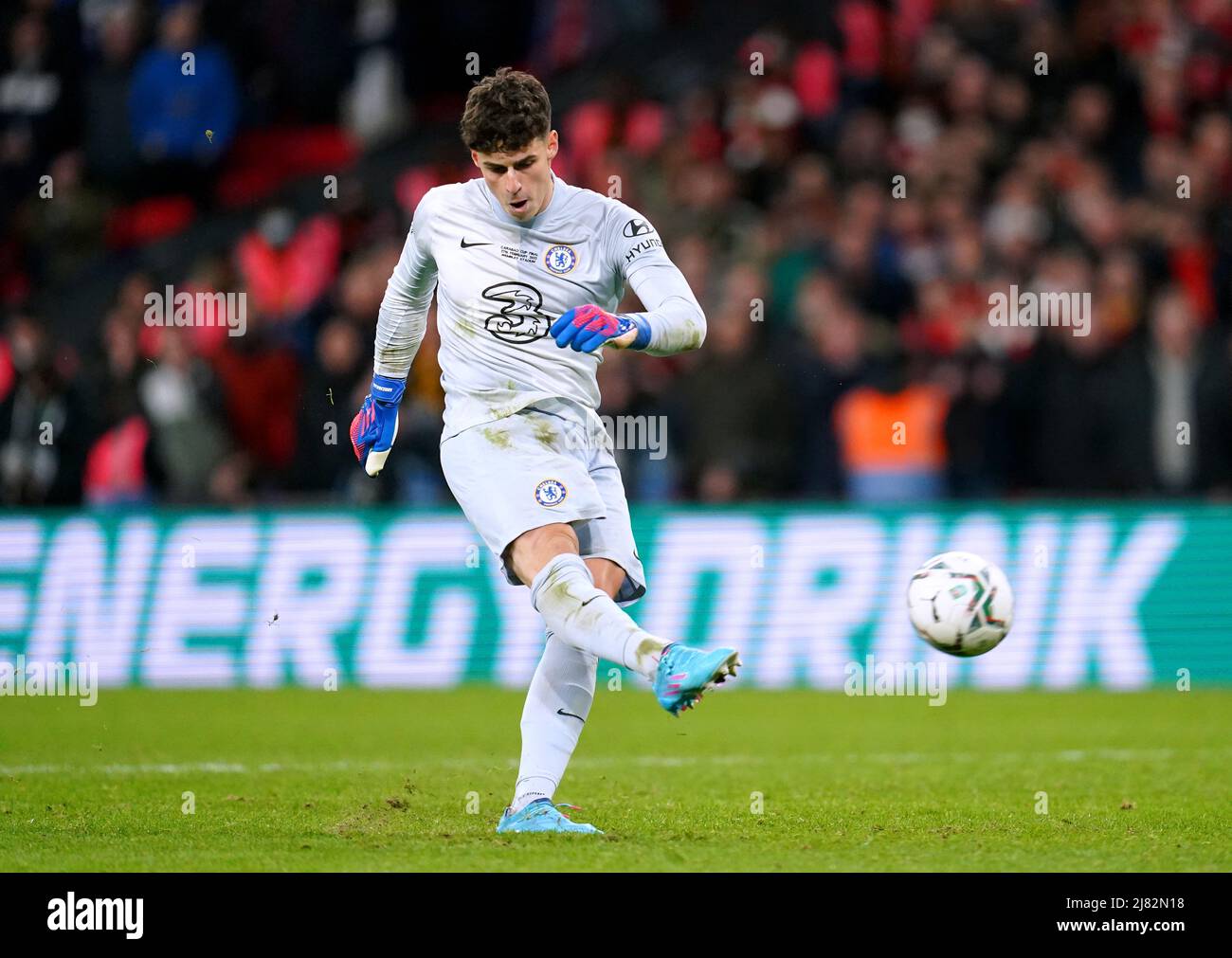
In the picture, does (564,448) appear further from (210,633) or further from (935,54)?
(935,54)

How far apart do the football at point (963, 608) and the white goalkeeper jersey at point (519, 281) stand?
1.55 m

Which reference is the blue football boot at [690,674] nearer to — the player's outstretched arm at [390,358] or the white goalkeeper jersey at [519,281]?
the white goalkeeper jersey at [519,281]

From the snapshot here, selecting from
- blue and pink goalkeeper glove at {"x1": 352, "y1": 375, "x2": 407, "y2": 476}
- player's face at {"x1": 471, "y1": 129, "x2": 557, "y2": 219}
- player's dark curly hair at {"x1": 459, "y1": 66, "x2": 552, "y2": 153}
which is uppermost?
player's dark curly hair at {"x1": 459, "y1": 66, "x2": 552, "y2": 153}

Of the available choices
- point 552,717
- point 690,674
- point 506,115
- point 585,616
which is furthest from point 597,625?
point 506,115

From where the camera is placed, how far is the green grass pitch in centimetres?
637

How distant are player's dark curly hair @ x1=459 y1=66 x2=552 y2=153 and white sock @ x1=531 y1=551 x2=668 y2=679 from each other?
1.38m

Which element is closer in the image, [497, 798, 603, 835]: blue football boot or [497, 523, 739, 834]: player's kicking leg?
[497, 523, 739, 834]: player's kicking leg

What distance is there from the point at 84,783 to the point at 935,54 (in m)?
10.2

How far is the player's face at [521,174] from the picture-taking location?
6.69 m

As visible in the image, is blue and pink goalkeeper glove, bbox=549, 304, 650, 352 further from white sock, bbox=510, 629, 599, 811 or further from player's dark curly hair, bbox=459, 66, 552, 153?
white sock, bbox=510, 629, 599, 811

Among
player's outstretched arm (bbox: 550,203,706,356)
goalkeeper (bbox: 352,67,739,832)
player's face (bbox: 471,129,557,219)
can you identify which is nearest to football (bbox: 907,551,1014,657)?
goalkeeper (bbox: 352,67,739,832)

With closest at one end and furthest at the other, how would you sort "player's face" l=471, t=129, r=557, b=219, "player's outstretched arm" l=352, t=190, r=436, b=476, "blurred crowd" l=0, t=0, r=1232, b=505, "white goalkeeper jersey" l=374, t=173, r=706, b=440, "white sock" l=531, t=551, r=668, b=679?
"white sock" l=531, t=551, r=668, b=679, "player's face" l=471, t=129, r=557, b=219, "white goalkeeper jersey" l=374, t=173, r=706, b=440, "player's outstretched arm" l=352, t=190, r=436, b=476, "blurred crowd" l=0, t=0, r=1232, b=505

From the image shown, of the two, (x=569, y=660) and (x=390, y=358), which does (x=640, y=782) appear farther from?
(x=390, y=358)

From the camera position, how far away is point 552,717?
6.94 m
